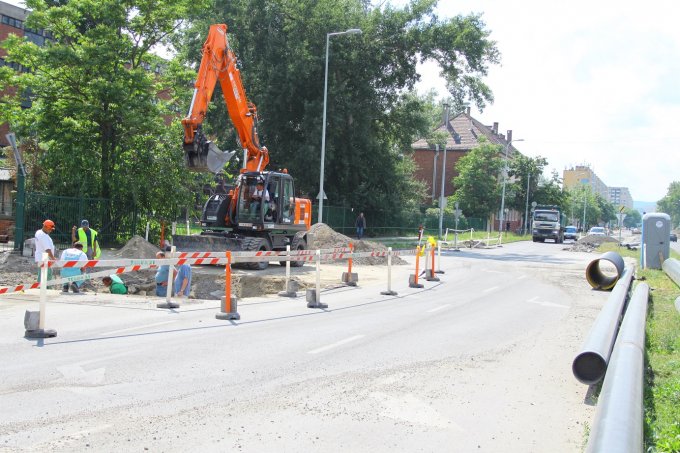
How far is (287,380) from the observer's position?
7145 millimetres

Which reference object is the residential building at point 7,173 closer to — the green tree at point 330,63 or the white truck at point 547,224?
the green tree at point 330,63

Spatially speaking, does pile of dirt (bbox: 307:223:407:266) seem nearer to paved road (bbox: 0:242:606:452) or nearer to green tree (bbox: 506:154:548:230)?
paved road (bbox: 0:242:606:452)

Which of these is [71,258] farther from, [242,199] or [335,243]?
[335,243]

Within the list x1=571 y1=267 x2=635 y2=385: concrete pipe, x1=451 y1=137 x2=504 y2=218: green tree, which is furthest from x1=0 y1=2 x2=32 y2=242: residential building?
x1=451 y1=137 x2=504 y2=218: green tree

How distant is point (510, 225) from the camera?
85.6 m

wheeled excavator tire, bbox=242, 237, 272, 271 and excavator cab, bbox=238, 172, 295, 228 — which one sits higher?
excavator cab, bbox=238, 172, 295, 228

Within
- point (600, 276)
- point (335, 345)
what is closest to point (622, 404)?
point (335, 345)

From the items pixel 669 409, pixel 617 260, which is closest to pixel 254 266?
pixel 617 260

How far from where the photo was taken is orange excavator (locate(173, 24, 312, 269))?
754 inches

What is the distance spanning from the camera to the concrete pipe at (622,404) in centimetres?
372

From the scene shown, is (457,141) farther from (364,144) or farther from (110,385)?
(110,385)

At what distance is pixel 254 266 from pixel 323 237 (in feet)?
21.6

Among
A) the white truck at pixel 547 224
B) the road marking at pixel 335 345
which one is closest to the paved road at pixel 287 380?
the road marking at pixel 335 345

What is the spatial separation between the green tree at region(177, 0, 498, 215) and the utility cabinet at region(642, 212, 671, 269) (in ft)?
58.9
